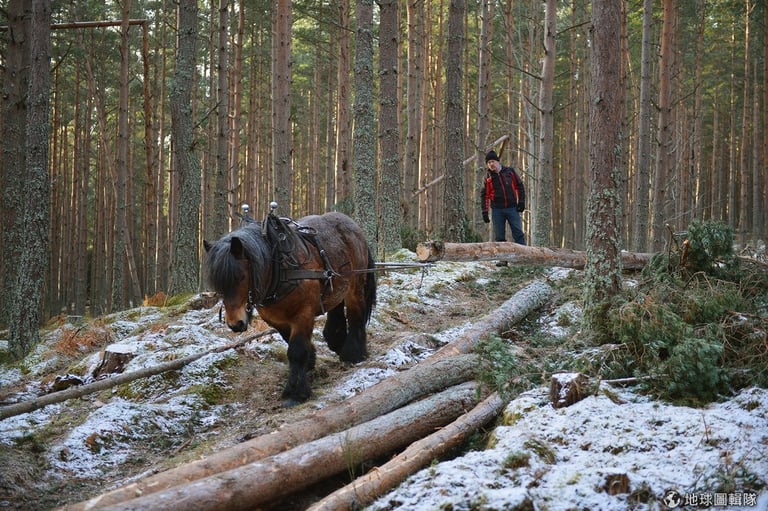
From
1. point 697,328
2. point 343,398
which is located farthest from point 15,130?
point 697,328

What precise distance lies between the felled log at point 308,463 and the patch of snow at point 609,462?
0.60 metres

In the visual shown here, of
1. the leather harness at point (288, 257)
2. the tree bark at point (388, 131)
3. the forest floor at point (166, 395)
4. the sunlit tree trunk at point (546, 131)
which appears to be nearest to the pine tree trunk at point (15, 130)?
the forest floor at point (166, 395)

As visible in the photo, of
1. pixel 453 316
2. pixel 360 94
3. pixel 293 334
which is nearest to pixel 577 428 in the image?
pixel 293 334

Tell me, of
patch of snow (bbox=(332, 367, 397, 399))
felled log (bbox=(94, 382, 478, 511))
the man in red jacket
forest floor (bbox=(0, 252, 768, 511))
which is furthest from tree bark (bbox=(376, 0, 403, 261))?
felled log (bbox=(94, 382, 478, 511))

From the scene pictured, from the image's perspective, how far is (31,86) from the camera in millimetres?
8461

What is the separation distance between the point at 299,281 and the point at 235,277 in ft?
2.76

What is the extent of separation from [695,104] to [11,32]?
91.7 feet

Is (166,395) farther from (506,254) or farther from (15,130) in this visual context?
(15,130)

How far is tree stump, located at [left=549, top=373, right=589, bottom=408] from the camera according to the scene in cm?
435

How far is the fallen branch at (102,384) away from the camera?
4.92 m

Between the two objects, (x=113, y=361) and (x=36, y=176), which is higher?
(x=36, y=176)

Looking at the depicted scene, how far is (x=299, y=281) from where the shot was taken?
594 centimetres

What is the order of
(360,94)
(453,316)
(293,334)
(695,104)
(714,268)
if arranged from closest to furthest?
(293,334) < (714,268) < (453,316) < (360,94) < (695,104)

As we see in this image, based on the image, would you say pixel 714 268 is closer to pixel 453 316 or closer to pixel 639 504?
pixel 453 316
